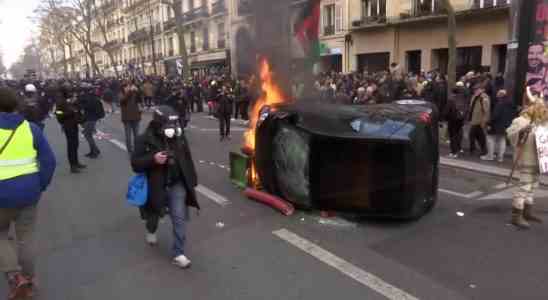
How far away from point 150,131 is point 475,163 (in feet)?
21.7

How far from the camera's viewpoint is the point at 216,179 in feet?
24.3

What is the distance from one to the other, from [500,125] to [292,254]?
589 cm

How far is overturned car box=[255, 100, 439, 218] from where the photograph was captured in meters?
4.72

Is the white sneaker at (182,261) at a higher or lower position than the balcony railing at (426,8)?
lower

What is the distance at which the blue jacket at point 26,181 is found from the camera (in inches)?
128

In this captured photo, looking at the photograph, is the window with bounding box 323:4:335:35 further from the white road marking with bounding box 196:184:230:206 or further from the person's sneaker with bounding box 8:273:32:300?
the person's sneaker with bounding box 8:273:32:300

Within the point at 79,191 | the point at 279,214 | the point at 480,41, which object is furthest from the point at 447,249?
the point at 480,41

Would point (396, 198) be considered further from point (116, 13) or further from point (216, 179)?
point (116, 13)

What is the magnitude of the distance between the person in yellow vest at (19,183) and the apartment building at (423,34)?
17.1m

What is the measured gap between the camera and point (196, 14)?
125 ft

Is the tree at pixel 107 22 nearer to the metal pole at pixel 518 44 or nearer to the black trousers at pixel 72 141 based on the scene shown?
the black trousers at pixel 72 141

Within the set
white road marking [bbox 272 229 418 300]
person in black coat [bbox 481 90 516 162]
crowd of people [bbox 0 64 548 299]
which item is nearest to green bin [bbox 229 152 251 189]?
crowd of people [bbox 0 64 548 299]

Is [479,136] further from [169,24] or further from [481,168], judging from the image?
[169,24]

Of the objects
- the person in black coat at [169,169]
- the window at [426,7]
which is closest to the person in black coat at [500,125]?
the person in black coat at [169,169]
